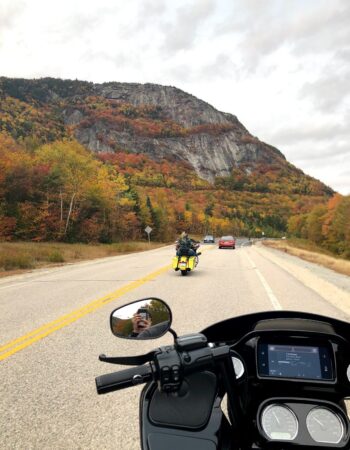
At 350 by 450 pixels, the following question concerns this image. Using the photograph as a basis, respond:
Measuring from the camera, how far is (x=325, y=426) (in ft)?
6.75

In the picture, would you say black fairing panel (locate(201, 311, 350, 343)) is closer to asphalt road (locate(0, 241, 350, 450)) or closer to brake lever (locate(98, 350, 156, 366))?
brake lever (locate(98, 350, 156, 366))

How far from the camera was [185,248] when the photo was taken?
16.2m

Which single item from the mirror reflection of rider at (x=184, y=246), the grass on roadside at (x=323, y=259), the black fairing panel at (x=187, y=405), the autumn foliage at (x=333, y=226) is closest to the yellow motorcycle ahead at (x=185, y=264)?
the mirror reflection of rider at (x=184, y=246)

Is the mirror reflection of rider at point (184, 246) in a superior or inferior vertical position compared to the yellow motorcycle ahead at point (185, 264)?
superior

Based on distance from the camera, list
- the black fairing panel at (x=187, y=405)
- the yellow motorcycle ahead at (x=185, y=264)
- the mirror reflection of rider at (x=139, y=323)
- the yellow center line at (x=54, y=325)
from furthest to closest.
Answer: the yellow motorcycle ahead at (x=185, y=264) < the yellow center line at (x=54, y=325) < the mirror reflection of rider at (x=139, y=323) < the black fairing panel at (x=187, y=405)

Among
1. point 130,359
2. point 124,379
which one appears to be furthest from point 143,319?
point 124,379

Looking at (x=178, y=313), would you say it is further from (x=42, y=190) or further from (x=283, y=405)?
(x=42, y=190)

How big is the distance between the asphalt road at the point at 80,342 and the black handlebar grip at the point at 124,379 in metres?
1.68

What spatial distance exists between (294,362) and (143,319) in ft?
2.73

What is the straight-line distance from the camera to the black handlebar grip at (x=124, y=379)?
5.69 ft

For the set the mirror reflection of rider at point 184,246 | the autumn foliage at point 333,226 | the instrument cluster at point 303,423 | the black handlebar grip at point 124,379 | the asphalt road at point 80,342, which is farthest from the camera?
the autumn foliage at point 333,226

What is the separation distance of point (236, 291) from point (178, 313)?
374cm

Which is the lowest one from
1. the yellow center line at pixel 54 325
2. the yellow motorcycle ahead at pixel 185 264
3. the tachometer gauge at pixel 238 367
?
the yellow center line at pixel 54 325

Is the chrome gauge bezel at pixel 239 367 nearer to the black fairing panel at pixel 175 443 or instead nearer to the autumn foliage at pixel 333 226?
the black fairing panel at pixel 175 443
